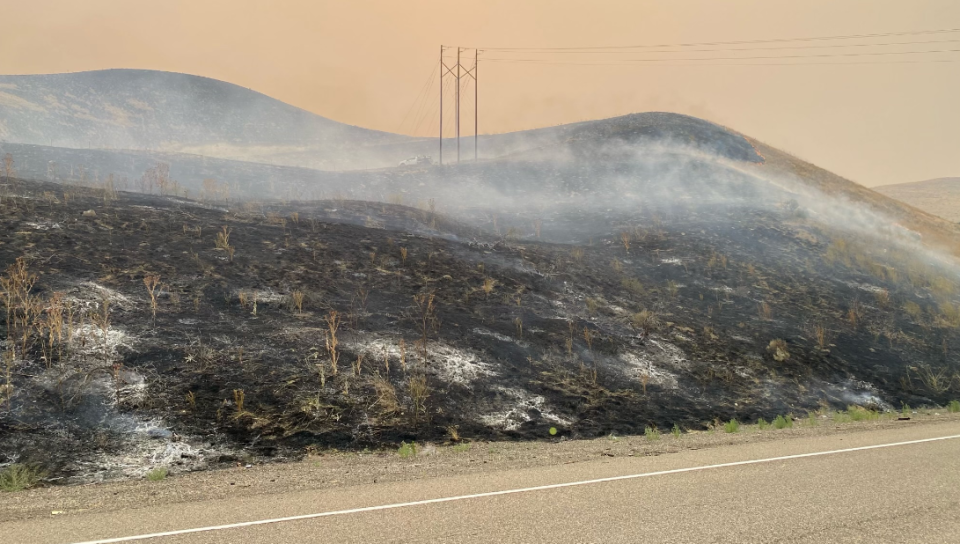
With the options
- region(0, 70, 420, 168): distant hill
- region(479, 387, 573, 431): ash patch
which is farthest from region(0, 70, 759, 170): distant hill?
region(479, 387, 573, 431): ash patch

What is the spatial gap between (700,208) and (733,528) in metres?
36.7

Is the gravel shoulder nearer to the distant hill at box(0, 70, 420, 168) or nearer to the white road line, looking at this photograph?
the white road line

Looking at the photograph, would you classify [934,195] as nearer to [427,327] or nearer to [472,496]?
[427,327]

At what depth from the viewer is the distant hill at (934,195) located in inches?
4141

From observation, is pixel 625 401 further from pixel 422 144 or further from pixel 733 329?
pixel 422 144

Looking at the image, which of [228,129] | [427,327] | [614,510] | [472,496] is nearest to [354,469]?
[472,496]

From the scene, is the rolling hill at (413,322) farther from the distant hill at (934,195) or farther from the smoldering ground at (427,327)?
the distant hill at (934,195)

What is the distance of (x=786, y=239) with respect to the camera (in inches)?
1372

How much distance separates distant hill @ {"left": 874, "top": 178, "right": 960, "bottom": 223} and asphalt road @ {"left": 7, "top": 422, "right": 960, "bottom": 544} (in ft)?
354

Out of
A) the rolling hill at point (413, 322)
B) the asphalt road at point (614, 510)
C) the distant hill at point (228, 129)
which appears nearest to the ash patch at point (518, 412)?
the rolling hill at point (413, 322)

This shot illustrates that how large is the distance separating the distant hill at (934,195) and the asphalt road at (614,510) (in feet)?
354

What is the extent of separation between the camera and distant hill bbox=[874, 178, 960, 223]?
105188 millimetres

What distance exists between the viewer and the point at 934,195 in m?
126

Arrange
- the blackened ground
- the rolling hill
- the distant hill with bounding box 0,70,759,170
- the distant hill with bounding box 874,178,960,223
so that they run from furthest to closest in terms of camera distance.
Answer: the distant hill with bounding box 874,178,960,223 → the distant hill with bounding box 0,70,759,170 → the rolling hill → the blackened ground
